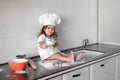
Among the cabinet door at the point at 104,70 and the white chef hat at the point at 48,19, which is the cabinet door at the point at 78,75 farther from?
the white chef hat at the point at 48,19

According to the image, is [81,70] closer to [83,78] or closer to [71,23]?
[83,78]

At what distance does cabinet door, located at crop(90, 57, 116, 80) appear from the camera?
1.70m

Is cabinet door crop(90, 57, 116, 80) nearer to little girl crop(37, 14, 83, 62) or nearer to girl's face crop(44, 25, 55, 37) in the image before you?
little girl crop(37, 14, 83, 62)

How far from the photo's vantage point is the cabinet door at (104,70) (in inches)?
66.9

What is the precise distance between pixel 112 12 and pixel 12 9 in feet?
4.71

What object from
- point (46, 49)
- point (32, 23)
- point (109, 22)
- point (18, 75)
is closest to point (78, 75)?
point (46, 49)

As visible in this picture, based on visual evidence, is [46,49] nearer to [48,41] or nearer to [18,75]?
[48,41]

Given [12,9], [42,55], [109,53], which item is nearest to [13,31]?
[12,9]

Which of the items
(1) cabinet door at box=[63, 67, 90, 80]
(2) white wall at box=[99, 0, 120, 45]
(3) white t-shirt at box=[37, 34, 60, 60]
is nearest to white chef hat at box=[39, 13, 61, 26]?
(3) white t-shirt at box=[37, 34, 60, 60]

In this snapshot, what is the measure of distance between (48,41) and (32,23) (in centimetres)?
23

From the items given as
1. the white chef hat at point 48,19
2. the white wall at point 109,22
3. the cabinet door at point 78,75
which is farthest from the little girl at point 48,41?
the white wall at point 109,22

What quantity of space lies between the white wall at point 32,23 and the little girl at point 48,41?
134 mm

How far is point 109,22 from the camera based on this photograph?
255cm

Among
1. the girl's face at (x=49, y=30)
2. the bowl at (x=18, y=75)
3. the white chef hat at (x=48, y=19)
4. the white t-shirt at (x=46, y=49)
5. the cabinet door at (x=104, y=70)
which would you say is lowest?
the cabinet door at (x=104, y=70)
